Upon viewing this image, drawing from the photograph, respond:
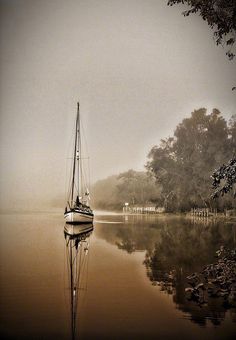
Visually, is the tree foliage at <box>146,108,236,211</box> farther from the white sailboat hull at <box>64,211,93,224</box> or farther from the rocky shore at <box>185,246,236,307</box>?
the rocky shore at <box>185,246,236,307</box>

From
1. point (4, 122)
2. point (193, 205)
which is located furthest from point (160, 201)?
point (4, 122)

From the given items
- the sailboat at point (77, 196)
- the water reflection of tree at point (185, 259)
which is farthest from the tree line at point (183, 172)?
the water reflection of tree at point (185, 259)

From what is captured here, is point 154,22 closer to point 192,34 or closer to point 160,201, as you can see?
point 192,34

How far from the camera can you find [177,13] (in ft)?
25.4

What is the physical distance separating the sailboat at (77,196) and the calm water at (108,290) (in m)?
2.13

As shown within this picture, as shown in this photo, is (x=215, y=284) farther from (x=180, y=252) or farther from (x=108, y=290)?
(x=180, y=252)

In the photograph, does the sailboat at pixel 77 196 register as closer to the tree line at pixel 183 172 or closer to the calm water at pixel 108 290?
the tree line at pixel 183 172

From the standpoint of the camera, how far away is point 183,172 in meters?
11.9

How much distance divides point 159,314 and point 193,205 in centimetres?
845


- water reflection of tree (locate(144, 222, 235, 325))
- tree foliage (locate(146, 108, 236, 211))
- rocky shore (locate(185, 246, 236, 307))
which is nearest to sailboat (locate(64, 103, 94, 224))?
tree foliage (locate(146, 108, 236, 211))

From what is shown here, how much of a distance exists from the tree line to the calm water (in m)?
2.78

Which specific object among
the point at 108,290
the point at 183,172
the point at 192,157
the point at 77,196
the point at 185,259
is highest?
the point at 192,157

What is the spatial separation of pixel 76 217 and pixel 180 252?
439cm

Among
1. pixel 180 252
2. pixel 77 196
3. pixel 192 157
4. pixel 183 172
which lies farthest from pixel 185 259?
pixel 183 172
